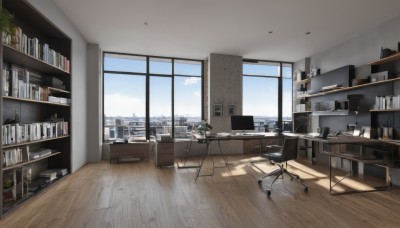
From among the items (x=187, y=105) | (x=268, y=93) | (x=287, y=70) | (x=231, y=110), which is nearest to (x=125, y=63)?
(x=187, y=105)

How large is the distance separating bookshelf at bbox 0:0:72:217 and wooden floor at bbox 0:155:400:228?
360 millimetres

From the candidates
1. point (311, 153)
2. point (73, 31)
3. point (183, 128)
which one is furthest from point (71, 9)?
point (311, 153)

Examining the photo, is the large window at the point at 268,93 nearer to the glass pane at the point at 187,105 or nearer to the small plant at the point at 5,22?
the glass pane at the point at 187,105

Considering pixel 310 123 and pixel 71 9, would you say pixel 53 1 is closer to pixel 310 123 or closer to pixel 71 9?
pixel 71 9

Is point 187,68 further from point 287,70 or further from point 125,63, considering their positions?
point 287,70

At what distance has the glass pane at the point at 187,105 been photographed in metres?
6.62

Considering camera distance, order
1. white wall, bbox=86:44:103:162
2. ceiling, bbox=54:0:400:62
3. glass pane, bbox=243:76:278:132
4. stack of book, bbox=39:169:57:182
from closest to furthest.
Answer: ceiling, bbox=54:0:400:62
stack of book, bbox=39:169:57:182
white wall, bbox=86:44:103:162
glass pane, bbox=243:76:278:132

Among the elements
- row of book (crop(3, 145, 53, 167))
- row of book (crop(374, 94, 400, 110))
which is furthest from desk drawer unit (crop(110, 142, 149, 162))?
row of book (crop(374, 94, 400, 110))

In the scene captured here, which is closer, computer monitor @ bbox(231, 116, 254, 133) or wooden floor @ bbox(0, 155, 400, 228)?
wooden floor @ bbox(0, 155, 400, 228)

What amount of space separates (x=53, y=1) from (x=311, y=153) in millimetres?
6575

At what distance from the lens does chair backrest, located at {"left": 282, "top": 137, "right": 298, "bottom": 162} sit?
3596 millimetres

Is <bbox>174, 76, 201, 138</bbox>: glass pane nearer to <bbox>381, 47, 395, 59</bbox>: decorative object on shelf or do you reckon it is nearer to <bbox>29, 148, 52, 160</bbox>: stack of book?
<bbox>29, 148, 52, 160</bbox>: stack of book

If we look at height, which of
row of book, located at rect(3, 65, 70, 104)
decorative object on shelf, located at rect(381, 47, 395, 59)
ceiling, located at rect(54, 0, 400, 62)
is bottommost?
row of book, located at rect(3, 65, 70, 104)

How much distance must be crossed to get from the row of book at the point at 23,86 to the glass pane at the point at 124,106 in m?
2.12
